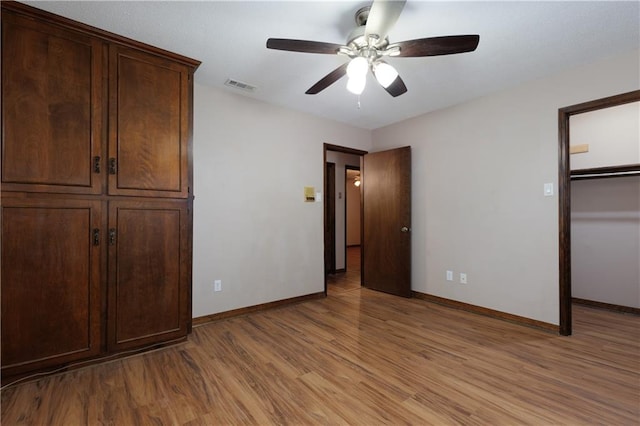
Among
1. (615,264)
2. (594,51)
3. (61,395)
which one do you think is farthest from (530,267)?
(61,395)

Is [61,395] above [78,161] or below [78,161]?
below

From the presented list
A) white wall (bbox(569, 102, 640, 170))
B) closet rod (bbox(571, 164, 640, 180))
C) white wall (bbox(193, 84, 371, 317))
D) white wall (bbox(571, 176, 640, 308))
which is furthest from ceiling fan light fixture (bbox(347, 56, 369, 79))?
white wall (bbox(571, 176, 640, 308))

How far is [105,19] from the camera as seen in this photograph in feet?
6.33

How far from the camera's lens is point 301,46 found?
1731 millimetres

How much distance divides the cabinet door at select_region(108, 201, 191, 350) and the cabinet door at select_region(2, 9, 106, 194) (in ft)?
1.11

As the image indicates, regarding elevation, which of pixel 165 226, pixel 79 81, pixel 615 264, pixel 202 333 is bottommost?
pixel 202 333

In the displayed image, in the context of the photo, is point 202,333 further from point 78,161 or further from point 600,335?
point 600,335

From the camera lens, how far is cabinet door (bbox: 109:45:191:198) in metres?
2.10

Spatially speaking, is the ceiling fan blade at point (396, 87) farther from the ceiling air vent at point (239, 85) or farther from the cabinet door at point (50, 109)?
the cabinet door at point (50, 109)

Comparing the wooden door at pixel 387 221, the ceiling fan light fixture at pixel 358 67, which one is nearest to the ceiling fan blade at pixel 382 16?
the ceiling fan light fixture at pixel 358 67

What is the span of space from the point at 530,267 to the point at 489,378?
143cm

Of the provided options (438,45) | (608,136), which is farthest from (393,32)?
(608,136)

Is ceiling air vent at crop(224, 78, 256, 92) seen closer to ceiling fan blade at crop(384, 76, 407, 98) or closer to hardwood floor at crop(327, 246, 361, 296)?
ceiling fan blade at crop(384, 76, 407, 98)

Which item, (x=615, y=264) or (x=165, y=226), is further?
(x=615, y=264)
